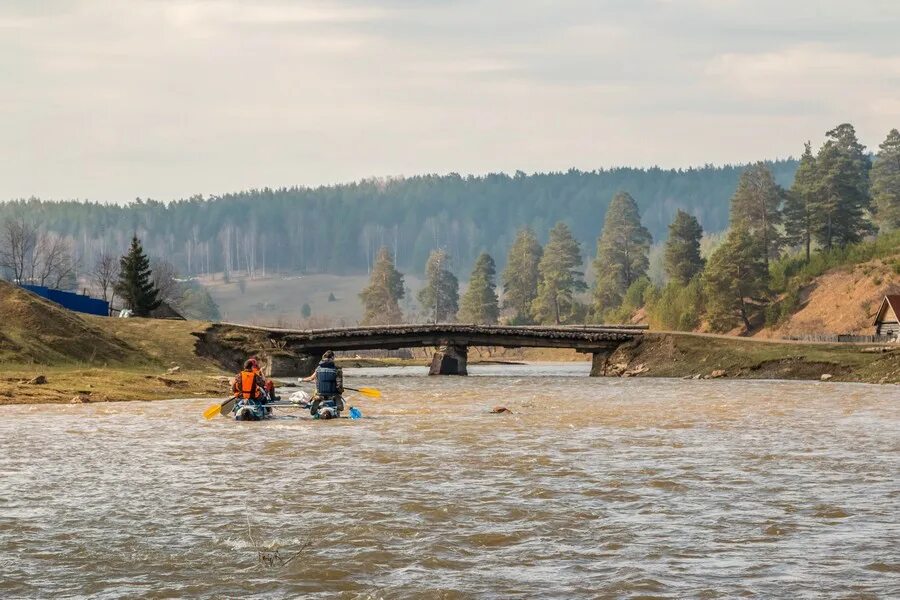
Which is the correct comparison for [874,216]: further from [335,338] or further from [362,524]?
[362,524]

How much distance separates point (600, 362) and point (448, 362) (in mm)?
12965

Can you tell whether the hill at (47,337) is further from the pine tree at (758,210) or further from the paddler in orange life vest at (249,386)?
the pine tree at (758,210)

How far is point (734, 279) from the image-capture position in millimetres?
135500

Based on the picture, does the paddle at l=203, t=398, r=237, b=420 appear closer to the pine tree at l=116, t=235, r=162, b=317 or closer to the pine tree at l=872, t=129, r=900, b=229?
the pine tree at l=116, t=235, r=162, b=317

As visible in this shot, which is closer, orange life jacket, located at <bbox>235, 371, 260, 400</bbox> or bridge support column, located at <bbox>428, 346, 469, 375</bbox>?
orange life jacket, located at <bbox>235, 371, 260, 400</bbox>

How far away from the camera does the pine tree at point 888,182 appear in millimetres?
177250

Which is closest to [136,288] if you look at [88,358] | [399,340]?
[399,340]

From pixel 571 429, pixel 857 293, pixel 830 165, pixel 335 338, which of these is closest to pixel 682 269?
pixel 830 165

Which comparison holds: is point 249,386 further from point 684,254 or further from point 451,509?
point 684,254

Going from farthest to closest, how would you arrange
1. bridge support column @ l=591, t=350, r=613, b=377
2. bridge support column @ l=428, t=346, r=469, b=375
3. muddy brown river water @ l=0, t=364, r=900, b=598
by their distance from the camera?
1. bridge support column @ l=428, t=346, r=469, b=375
2. bridge support column @ l=591, t=350, r=613, b=377
3. muddy brown river water @ l=0, t=364, r=900, b=598

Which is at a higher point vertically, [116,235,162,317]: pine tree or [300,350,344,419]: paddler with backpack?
[116,235,162,317]: pine tree

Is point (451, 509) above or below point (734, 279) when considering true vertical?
below

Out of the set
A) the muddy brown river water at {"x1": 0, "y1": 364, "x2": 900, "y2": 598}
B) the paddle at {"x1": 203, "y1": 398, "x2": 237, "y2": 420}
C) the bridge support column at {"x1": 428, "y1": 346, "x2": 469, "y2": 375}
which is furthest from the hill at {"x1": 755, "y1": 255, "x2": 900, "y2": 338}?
the paddle at {"x1": 203, "y1": 398, "x2": 237, "y2": 420}

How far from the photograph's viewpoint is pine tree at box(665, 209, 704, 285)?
16850 cm
